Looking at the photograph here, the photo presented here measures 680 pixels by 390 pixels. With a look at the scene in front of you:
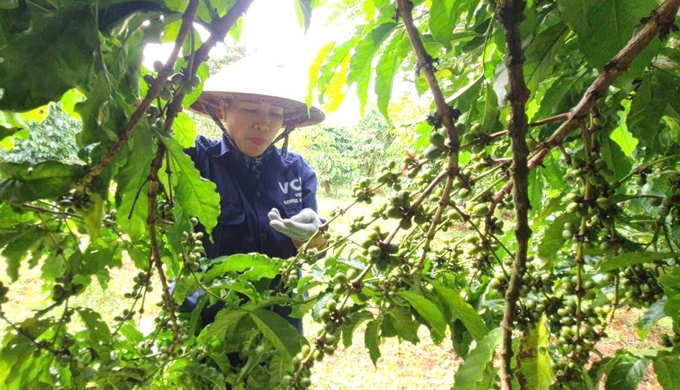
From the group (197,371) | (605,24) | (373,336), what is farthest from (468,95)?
(197,371)

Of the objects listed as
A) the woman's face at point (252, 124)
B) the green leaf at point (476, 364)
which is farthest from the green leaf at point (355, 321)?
the woman's face at point (252, 124)

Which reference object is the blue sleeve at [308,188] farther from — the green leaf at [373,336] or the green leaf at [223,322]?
the green leaf at [373,336]

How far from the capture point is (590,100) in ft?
1.80

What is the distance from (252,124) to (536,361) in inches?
64.7

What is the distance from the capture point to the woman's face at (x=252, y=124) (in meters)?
1.97

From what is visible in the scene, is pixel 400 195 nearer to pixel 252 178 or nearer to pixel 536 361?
pixel 536 361

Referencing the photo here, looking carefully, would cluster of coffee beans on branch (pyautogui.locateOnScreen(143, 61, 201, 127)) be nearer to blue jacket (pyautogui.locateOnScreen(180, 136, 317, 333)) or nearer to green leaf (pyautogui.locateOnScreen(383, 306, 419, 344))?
green leaf (pyautogui.locateOnScreen(383, 306, 419, 344))

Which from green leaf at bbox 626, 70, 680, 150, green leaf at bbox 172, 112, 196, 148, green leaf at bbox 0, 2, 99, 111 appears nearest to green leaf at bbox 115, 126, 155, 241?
green leaf at bbox 0, 2, 99, 111

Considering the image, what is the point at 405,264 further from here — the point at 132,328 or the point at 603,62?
the point at 132,328

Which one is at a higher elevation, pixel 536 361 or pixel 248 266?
pixel 248 266

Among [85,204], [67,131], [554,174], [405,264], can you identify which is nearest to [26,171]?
[85,204]

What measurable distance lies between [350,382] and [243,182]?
1859mm

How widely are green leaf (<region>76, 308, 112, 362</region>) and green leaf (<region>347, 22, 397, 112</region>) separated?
2.60ft

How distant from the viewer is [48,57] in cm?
39
